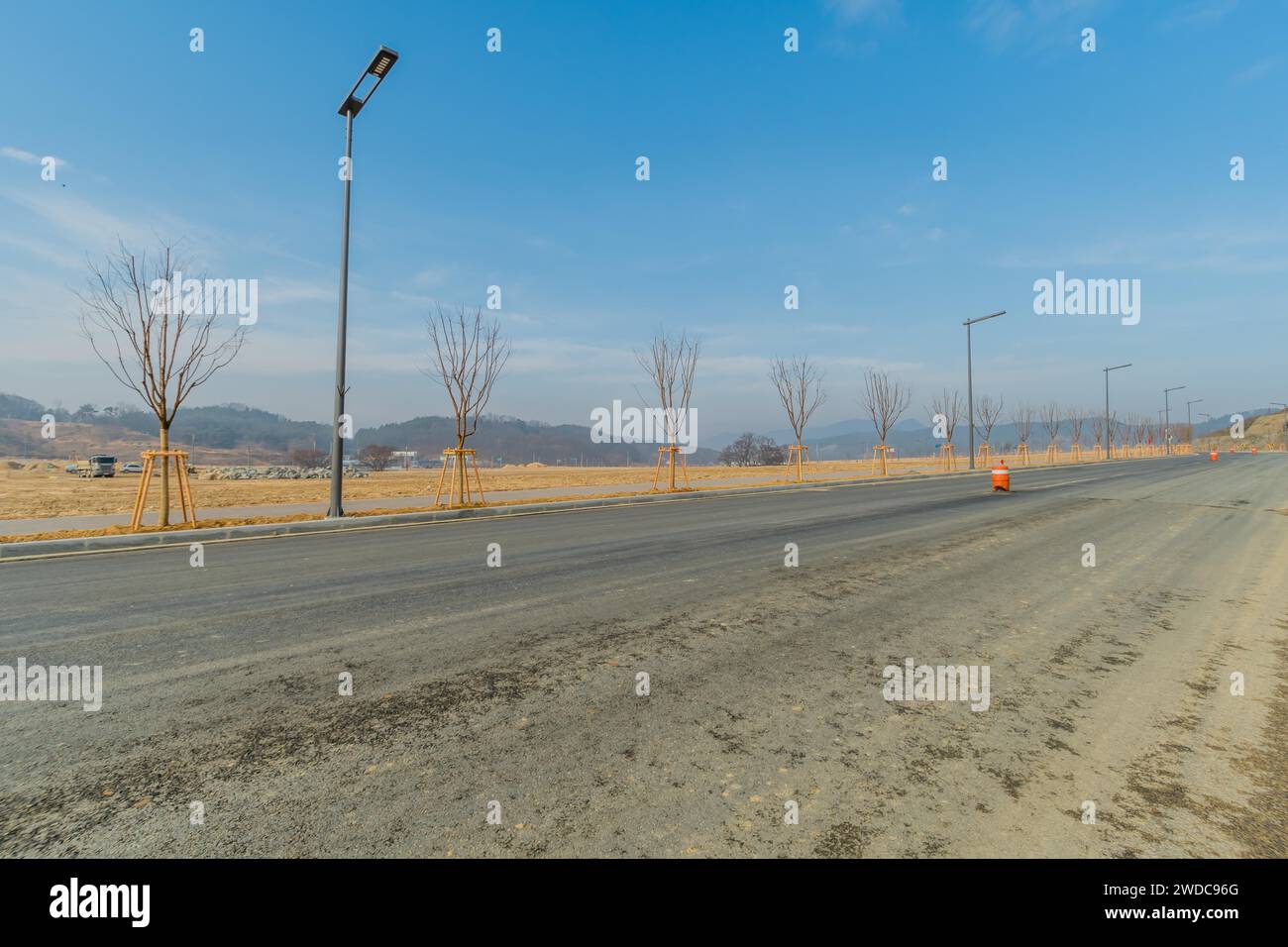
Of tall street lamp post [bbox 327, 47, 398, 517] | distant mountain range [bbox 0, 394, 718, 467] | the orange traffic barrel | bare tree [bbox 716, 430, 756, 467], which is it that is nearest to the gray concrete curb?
tall street lamp post [bbox 327, 47, 398, 517]

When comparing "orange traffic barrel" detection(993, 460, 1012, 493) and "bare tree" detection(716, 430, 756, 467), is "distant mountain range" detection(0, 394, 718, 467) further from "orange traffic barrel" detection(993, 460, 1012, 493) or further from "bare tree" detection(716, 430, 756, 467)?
"orange traffic barrel" detection(993, 460, 1012, 493)

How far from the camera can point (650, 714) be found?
307 cm

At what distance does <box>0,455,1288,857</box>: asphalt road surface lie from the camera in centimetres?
209

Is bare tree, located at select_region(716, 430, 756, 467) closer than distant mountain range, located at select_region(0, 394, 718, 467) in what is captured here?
Yes

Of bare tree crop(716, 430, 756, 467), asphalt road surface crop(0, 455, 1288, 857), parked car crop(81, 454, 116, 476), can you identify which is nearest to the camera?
asphalt road surface crop(0, 455, 1288, 857)

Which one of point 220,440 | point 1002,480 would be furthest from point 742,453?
point 220,440

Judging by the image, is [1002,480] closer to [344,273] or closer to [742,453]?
[344,273]

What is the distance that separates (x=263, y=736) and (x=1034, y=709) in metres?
4.12

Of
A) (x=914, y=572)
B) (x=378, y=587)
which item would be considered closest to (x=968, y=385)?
(x=914, y=572)

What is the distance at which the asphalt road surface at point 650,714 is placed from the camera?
6.86ft

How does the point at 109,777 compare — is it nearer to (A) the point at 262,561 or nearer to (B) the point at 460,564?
(B) the point at 460,564

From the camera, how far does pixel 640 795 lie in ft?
7.52
